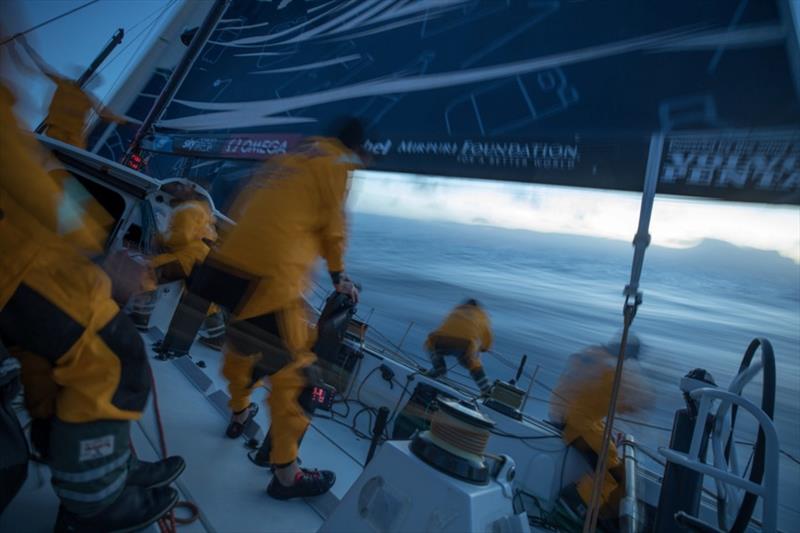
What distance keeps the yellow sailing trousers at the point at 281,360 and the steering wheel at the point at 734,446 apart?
929 mm

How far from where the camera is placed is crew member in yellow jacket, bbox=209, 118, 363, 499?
1124 millimetres

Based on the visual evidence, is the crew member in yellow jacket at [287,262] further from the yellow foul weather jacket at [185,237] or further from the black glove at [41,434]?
the yellow foul weather jacket at [185,237]

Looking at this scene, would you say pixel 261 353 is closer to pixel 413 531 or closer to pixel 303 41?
pixel 413 531

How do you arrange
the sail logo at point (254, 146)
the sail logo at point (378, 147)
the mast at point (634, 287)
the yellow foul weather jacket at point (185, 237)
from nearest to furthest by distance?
the mast at point (634, 287) → the sail logo at point (378, 147) → the sail logo at point (254, 146) → the yellow foul weather jacket at point (185, 237)

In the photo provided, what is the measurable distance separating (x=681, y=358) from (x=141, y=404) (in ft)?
15.2

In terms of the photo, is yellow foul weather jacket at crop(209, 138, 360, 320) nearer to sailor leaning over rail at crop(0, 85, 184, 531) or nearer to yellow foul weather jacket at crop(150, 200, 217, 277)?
sailor leaning over rail at crop(0, 85, 184, 531)

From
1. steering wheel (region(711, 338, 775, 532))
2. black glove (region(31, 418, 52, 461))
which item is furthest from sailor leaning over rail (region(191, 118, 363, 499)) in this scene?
steering wheel (region(711, 338, 775, 532))

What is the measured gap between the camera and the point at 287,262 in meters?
1.16

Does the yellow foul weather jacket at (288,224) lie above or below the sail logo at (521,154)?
below

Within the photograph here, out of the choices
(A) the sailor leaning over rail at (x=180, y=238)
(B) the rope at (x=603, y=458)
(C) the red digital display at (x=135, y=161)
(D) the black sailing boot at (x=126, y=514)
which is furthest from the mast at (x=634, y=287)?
(C) the red digital display at (x=135, y=161)

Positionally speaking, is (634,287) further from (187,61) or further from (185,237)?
(187,61)

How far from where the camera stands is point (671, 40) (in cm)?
65

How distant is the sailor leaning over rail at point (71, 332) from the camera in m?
0.65

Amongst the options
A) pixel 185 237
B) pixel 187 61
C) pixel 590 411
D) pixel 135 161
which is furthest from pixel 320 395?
pixel 135 161
